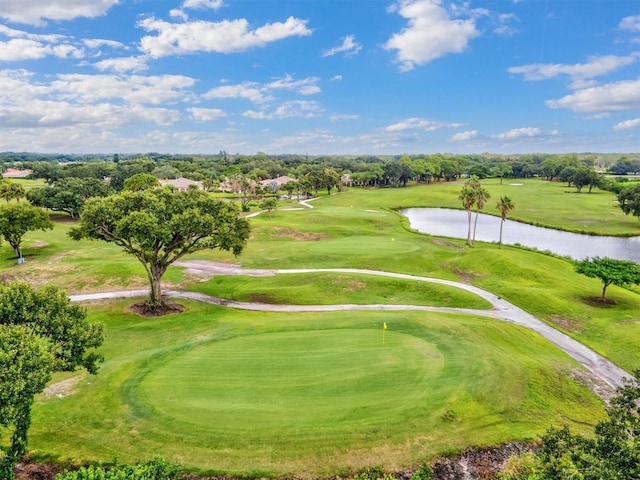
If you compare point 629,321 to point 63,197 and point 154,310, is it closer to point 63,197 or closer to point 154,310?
point 154,310

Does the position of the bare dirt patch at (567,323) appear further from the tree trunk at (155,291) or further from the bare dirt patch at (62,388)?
the bare dirt patch at (62,388)

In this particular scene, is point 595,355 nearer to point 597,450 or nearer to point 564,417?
point 564,417

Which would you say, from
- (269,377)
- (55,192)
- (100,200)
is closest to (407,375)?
(269,377)

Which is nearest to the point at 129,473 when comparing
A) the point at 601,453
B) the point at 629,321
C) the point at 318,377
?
the point at 318,377

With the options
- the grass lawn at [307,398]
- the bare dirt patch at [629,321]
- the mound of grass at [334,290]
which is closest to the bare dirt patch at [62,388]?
the grass lawn at [307,398]

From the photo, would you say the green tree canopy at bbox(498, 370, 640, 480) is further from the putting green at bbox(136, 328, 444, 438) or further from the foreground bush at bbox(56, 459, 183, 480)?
the foreground bush at bbox(56, 459, 183, 480)

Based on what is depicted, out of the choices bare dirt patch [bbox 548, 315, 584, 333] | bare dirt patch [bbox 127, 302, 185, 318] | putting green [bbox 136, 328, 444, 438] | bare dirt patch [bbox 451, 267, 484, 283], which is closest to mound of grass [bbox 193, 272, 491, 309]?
bare dirt patch [bbox 127, 302, 185, 318]
